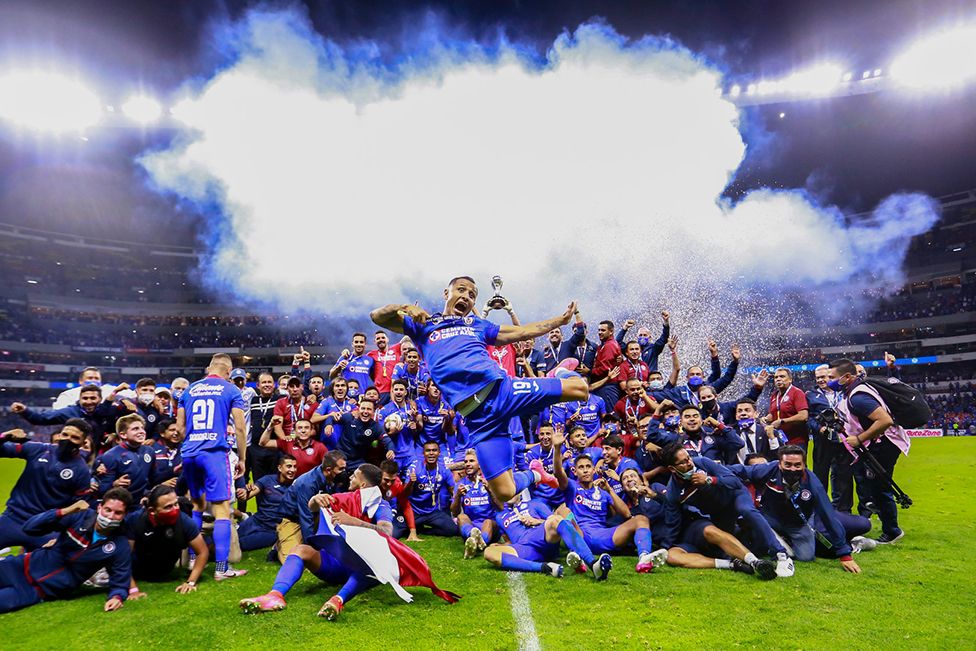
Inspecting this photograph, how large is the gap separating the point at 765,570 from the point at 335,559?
432cm

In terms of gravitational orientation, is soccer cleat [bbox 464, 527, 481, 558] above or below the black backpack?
below

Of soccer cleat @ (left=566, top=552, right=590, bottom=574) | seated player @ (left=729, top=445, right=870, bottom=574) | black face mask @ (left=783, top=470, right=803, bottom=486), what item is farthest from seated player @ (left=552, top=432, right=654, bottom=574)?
black face mask @ (left=783, top=470, right=803, bottom=486)

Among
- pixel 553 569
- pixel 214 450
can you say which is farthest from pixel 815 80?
pixel 214 450

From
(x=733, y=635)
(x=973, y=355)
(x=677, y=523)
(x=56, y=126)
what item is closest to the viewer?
(x=733, y=635)

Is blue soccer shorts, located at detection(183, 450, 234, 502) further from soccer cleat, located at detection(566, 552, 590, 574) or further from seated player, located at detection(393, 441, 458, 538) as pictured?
soccer cleat, located at detection(566, 552, 590, 574)

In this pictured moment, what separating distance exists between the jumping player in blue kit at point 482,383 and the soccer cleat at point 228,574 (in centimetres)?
342

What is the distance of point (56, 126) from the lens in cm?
3444

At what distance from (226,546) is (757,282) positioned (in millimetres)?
50331

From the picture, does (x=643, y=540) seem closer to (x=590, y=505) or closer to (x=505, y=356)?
(x=590, y=505)

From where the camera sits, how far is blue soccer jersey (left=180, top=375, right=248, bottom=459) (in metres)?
6.19

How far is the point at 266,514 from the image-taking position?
307 inches

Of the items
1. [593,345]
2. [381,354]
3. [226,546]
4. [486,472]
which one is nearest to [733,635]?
[486,472]

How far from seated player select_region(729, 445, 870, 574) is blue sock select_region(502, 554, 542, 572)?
2676 mm

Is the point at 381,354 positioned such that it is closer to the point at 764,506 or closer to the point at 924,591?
the point at 764,506
